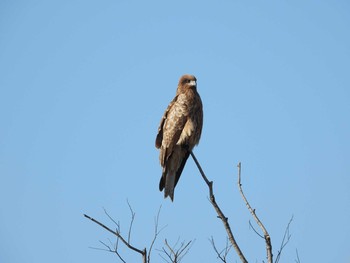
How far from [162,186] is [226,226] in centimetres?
230

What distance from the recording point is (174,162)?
727 cm

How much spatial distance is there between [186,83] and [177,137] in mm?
1008

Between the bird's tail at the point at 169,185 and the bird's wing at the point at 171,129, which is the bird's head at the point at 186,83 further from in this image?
the bird's tail at the point at 169,185

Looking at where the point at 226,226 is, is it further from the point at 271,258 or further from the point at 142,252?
the point at 142,252

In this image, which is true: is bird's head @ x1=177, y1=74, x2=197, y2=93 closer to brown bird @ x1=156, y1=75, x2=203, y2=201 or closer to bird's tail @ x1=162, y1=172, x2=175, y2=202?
brown bird @ x1=156, y1=75, x2=203, y2=201

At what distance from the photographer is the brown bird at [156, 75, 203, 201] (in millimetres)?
7184

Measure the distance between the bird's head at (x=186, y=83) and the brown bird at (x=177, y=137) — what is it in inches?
15.2

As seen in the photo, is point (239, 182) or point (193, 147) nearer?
point (239, 182)

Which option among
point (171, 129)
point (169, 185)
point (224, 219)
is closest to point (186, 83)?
point (171, 129)

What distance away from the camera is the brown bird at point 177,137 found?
718 cm

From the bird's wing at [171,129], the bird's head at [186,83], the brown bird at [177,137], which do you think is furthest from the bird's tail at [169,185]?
the bird's head at [186,83]

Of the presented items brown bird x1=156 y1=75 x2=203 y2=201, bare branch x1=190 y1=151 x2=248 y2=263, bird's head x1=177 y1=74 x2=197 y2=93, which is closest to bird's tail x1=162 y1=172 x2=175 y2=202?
brown bird x1=156 y1=75 x2=203 y2=201

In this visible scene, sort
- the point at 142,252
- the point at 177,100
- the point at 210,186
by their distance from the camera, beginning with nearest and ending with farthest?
1. the point at 142,252
2. the point at 210,186
3. the point at 177,100

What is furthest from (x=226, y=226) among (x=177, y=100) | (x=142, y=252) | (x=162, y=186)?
(x=177, y=100)
